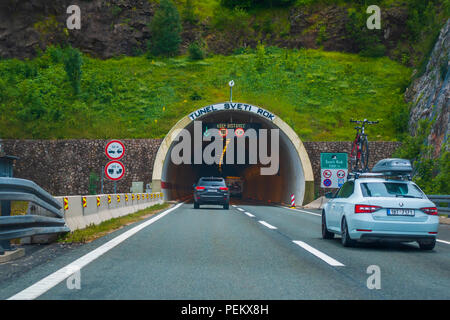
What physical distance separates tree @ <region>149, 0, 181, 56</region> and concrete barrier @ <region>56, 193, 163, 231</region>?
43.1 meters

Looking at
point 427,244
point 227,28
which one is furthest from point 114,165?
point 227,28

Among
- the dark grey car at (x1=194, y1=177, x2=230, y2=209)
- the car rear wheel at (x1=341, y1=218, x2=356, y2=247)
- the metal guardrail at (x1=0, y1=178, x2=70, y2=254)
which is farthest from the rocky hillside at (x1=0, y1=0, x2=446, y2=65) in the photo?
the metal guardrail at (x1=0, y1=178, x2=70, y2=254)

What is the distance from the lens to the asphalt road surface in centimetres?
538

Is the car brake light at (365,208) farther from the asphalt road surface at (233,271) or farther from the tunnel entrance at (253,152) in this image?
the tunnel entrance at (253,152)

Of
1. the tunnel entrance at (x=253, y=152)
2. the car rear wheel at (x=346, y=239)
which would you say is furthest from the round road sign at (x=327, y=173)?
the car rear wheel at (x=346, y=239)

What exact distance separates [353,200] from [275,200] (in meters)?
34.9

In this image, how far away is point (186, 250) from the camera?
9.03 metres

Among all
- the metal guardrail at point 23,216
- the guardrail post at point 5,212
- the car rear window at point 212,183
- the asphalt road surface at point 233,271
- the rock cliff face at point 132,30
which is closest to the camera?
the asphalt road surface at point 233,271

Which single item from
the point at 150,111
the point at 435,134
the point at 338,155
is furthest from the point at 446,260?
the point at 150,111

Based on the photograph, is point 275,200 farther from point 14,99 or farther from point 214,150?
point 14,99

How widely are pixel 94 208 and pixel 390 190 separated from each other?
788 cm

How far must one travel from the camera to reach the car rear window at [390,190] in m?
9.88

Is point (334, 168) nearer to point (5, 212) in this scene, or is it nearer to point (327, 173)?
point (327, 173)

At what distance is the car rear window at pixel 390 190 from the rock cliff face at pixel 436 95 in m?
17.9
